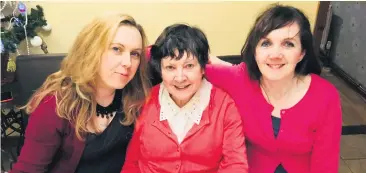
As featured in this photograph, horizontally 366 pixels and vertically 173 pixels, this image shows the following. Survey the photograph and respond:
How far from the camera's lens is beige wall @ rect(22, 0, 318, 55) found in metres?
2.43

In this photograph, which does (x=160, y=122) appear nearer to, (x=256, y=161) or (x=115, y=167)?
(x=115, y=167)

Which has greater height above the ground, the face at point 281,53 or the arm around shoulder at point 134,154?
the face at point 281,53

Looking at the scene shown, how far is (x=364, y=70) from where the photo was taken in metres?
3.68

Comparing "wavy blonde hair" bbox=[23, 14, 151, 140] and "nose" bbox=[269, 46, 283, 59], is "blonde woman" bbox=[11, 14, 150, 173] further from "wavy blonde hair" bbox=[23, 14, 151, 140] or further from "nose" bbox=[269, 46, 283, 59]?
"nose" bbox=[269, 46, 283, 59]


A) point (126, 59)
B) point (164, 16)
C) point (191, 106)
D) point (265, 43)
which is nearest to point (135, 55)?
point (126, 59)

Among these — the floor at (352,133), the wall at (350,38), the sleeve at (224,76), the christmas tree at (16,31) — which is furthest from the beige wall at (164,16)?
the wall at (350,38)

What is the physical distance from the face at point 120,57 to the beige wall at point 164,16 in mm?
1178

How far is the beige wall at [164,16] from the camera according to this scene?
95.7 inches

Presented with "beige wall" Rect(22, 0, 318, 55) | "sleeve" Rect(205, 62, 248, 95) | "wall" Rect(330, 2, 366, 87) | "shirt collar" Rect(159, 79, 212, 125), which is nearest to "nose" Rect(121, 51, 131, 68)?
"shirt collar" Rect(159, 79, 212, 125)

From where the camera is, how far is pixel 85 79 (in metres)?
1.33

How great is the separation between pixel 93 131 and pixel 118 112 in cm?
13

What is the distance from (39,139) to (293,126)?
0.99 m

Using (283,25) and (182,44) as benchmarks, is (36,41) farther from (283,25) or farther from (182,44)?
(283,25)

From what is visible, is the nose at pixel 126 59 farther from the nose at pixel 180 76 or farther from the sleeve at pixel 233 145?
the sleeve at pixel 233 145
